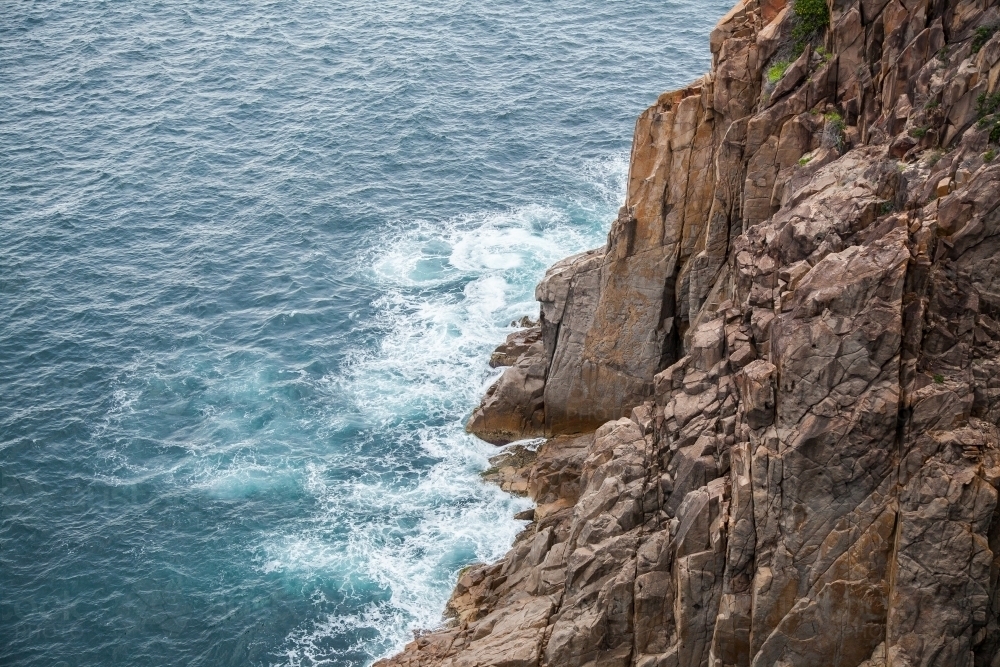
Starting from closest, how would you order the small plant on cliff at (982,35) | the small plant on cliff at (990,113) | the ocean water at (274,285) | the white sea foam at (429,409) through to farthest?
the small plant on cliff at (990,113)
the small plant on cliff at (982,35)
the white sea foam at (429,409)
the ocean water at (274,285)

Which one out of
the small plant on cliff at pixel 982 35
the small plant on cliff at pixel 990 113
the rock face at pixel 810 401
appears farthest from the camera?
the small plant on cliff at pixel 982 35

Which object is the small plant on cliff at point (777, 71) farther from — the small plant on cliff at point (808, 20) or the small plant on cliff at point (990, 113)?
the small plant on cliff at point (990, 113)

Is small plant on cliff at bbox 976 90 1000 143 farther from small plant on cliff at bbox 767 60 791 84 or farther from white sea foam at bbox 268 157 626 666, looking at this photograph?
white sea foam at bbox 268 157 626 666

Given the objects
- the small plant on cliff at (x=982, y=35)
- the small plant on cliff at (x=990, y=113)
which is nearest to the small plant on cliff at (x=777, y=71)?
the small plant on cliff at (x=982, y=35)

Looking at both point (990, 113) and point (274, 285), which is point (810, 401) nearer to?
point (990, 113)

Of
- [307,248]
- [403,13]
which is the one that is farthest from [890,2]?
[403,13]

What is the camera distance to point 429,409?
76.7 metres

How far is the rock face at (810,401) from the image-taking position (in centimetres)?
4150

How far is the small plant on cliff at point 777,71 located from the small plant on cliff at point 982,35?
33.4 ft

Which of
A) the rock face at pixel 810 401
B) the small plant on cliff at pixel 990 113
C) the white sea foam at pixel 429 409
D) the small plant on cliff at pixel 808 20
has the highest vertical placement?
the small plant on cliff at pixel 808 20

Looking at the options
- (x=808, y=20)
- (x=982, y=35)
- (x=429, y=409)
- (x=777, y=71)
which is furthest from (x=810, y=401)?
(x=429, y=409)

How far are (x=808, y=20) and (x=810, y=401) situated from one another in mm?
21012

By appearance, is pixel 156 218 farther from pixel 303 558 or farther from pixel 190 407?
pixel 303 558

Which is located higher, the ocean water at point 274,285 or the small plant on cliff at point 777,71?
the small plant on cliff at point 777,71
